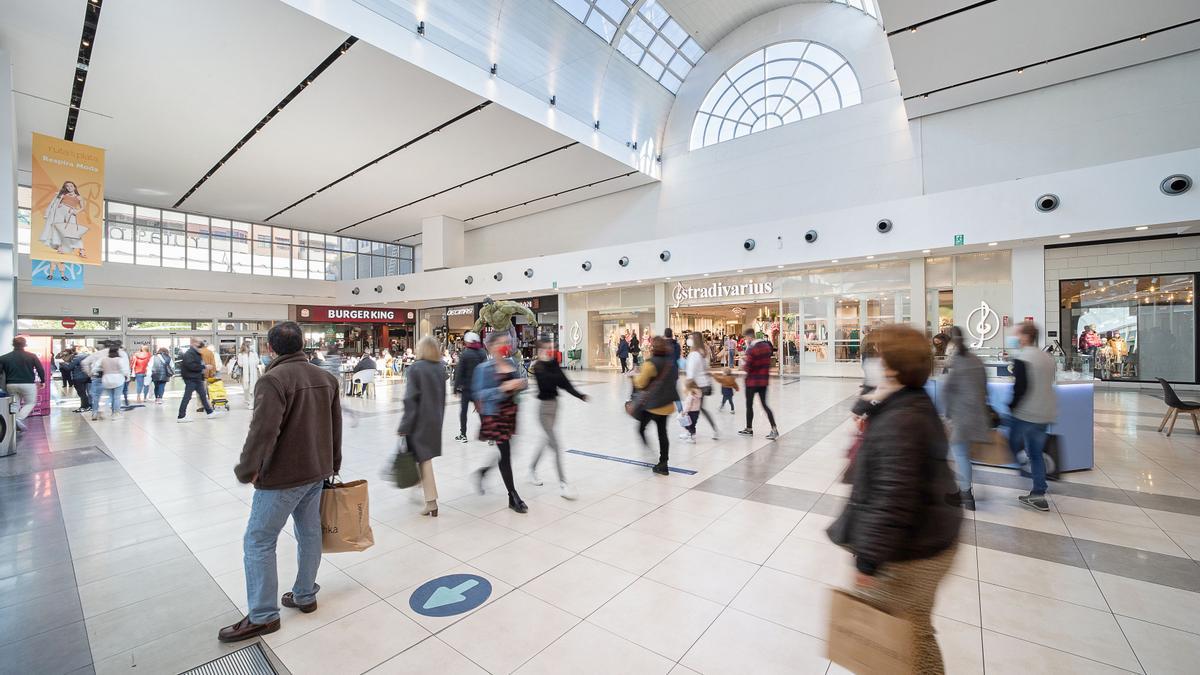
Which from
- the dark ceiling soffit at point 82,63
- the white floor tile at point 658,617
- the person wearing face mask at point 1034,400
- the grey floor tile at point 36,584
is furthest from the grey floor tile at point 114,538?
the dark ceiling soffit at point 82,63

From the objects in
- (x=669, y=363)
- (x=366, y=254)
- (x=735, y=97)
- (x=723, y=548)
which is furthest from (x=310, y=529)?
(x=366, y=254)

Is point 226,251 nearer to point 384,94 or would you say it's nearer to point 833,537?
point 384,94

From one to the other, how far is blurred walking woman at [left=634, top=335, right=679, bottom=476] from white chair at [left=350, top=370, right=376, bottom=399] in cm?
913

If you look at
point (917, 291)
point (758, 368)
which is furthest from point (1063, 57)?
point (758, 368)

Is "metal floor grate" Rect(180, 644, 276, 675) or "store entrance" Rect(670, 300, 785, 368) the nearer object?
"metal floor grate" Rect(180, 644, 276, 675)

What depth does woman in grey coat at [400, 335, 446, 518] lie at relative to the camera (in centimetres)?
376

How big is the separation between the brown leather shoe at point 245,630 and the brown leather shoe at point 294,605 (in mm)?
154

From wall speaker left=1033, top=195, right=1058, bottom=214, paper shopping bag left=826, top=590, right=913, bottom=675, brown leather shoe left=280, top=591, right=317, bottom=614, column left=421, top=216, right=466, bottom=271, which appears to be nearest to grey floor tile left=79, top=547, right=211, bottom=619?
brown leather shoe left=280, top=591, right=317, bottom=614

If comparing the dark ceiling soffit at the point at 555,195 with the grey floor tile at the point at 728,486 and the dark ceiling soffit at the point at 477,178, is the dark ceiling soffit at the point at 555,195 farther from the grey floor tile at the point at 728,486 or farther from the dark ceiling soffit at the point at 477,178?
the grey floor tile at the point at 728,486

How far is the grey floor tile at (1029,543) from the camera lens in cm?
308

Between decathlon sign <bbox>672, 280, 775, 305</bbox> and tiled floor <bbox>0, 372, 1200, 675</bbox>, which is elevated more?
decathlon sign <bbox>672, 280, 775, 305</bbox>

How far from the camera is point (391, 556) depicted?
3.25m

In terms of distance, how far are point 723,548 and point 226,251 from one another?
28.6 meters

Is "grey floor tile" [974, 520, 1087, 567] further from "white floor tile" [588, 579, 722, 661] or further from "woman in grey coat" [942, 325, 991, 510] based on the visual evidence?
"white floor tile" [588, 579, 722, 661]
